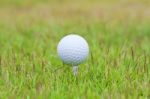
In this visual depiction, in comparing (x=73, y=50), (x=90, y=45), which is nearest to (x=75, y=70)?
(x=73, y=50)

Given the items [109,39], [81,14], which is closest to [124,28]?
[109,39]

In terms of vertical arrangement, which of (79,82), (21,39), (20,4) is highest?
(20,4)

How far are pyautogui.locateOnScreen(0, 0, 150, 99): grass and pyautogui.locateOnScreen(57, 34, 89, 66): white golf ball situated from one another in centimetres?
12

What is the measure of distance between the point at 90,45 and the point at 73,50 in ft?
6.06

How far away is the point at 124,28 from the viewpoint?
7465 mm

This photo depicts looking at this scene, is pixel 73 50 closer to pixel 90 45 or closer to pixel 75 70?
pixel 75 70

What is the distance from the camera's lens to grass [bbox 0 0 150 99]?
3.46 metres

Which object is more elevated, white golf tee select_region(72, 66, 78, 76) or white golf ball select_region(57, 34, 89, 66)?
white golf ball select_region(57, 34, 89, 66)

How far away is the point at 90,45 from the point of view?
18.7 ft

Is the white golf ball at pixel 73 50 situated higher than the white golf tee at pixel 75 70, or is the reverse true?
the white golf ball at pixel 73 50

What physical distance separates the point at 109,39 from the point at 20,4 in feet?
14.1

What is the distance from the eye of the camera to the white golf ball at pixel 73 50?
12.6ft

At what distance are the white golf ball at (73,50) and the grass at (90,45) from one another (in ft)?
0.40

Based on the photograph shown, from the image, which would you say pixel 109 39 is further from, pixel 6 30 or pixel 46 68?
pixel 46 68
